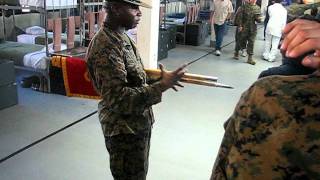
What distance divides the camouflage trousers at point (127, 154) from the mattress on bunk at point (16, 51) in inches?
173

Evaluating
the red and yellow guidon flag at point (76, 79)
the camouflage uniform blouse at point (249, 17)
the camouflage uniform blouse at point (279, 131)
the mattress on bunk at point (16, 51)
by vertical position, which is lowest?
the red and yellow guidon flag at point (76, 79)

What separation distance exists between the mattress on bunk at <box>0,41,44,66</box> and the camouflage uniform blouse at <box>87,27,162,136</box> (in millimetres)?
4371

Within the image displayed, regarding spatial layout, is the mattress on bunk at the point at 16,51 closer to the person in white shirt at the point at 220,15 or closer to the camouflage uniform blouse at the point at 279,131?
the person in white shirt at the point at 220,15

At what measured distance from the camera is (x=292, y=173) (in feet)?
2.53

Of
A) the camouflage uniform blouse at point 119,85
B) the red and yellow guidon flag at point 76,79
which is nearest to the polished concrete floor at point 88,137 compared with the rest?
the red and yellow guidon flag at point 76,79

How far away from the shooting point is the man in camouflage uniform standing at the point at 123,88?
1.84 metres

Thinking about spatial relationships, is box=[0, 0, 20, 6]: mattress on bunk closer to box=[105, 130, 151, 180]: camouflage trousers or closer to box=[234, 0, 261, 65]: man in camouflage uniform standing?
box=[234, 0, 261, 65]: man in camouflage uniform standing

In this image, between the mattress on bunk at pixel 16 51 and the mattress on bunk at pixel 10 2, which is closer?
the mattress on bunk at pixel 16 51

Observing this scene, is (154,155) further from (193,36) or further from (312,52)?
(193,36)

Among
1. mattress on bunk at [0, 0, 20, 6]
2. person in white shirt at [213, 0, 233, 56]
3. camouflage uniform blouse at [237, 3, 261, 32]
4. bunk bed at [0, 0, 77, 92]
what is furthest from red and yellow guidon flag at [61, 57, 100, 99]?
person in white shirt at [213, 0, 233, 56]

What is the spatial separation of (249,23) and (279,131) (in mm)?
7862

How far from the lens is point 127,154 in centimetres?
202

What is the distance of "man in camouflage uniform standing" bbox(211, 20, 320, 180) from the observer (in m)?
0.75

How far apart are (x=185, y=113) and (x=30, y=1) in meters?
3.04
